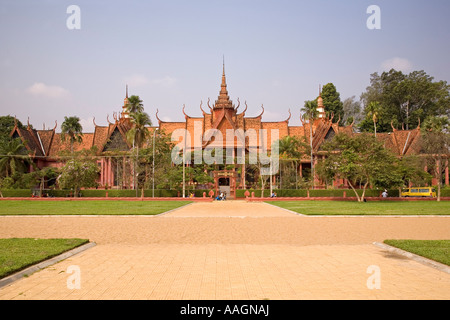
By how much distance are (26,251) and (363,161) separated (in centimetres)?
3454

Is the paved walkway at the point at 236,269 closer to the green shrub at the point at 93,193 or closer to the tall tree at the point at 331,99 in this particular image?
the green shrub at the point at 93,193

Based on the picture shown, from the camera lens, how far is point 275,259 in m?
9.01

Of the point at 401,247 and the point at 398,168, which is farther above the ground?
the point at 398,168

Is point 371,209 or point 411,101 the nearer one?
point 371,209

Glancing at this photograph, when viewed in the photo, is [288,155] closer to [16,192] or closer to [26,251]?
[16,192]

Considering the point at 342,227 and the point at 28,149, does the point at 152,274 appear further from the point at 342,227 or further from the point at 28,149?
the point at 28,149

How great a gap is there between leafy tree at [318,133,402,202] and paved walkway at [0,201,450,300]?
81.0 ft

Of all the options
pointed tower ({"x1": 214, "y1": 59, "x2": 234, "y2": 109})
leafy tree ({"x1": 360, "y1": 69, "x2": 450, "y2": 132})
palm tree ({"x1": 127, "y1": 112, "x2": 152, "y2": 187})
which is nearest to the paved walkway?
palm tree ({"x1": 127, "y1": 112, "x2": 152, "y2": 187})

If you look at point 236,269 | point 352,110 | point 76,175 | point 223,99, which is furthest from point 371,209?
point 352,110

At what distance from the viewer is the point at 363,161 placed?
38.9 meters

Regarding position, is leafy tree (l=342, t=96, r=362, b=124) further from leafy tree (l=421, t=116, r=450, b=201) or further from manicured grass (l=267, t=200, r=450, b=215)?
manicured grass (l=267, t=200, r=450, b=215)
